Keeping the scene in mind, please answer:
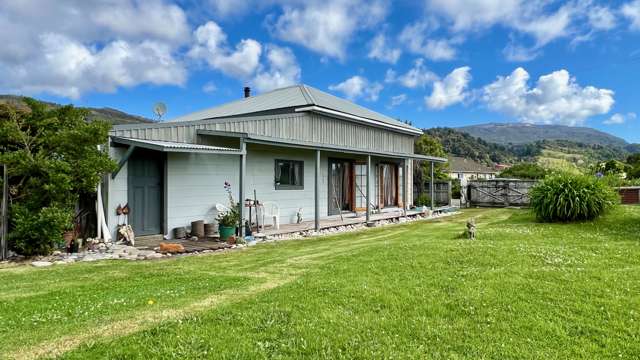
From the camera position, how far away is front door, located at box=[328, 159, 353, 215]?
16.3m

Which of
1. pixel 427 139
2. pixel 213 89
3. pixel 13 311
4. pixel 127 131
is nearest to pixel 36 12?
pixel 127 131

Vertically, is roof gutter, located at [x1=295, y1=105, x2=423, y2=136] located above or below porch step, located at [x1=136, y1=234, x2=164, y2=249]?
above

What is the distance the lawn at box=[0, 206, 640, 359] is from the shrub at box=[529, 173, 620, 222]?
3.30 m

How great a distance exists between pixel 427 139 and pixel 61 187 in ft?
116

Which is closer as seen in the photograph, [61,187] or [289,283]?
[289,283]

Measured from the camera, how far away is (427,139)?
132ft

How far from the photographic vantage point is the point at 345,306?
4.69 metres

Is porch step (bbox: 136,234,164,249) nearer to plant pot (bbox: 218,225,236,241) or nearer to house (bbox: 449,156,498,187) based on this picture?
plant pot (bbox: 218,225,236,241)

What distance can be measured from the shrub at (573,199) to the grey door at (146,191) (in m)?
9.86

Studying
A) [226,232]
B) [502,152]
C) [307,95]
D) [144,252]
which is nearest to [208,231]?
[226,232]

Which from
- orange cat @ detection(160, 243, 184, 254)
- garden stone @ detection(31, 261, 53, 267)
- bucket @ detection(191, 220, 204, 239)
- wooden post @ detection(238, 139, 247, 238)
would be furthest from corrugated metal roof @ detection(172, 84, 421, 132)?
garden stone @ detection(31, 261, 53, 267)

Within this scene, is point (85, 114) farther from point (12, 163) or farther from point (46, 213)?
point (46, 213)

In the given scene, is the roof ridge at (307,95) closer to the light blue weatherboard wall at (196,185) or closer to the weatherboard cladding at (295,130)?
the weatherboard cladding at (295,130)

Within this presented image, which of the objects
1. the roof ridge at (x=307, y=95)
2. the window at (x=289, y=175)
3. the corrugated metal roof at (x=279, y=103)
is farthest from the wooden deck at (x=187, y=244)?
the roof ridge at (x=307, y=95)
